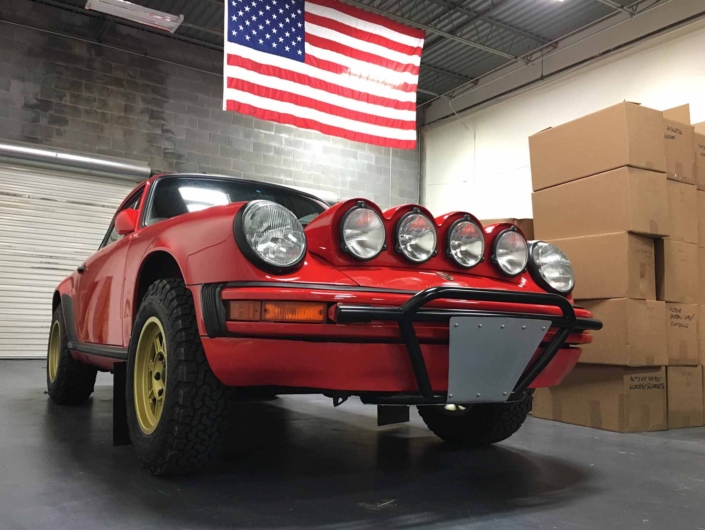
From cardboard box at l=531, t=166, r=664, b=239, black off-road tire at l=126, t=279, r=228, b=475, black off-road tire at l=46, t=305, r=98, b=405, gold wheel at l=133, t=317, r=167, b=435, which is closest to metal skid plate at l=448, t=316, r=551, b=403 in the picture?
black off-road tire at l=126, t=279, r=228, b=475

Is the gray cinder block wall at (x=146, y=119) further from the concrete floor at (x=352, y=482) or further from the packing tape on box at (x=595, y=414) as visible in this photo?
the packing tape on box at (x=595, y=414)

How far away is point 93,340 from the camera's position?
3119mm

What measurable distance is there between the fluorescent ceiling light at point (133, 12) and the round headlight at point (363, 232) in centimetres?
592

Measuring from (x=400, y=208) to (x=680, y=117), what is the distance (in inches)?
134

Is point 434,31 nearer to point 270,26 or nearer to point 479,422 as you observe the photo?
point 270,26

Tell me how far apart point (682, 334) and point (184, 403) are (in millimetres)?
3366

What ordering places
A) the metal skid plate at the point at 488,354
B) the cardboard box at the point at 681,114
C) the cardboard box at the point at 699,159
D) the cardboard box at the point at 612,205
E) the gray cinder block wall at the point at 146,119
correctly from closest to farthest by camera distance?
1. the metal skid plate at the point at 488,354
2. the cardboard box at the point at 612,205
3. the cardboard box at the point at 699,159
4. the cardboard box at the point at 681,114
5. the gray cinder block wall at the point at 146,119

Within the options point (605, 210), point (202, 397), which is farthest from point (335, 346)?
point (605, 210)

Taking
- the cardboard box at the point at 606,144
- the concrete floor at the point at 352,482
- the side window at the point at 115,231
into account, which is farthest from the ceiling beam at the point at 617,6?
the side window at the point at 115,231

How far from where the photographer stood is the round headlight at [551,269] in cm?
236

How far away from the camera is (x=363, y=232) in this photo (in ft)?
6.45

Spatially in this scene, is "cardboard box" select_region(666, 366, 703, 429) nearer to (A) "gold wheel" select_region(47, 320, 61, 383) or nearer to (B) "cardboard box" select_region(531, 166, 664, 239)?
(B) "cardboard box" select_region(531, 166, 664, 239)

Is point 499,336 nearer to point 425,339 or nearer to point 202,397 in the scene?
point 425,339

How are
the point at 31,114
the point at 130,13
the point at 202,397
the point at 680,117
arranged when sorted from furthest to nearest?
the point at 31,114 < the point at 130,13 < the point at 680,117 < the point at 202,397
